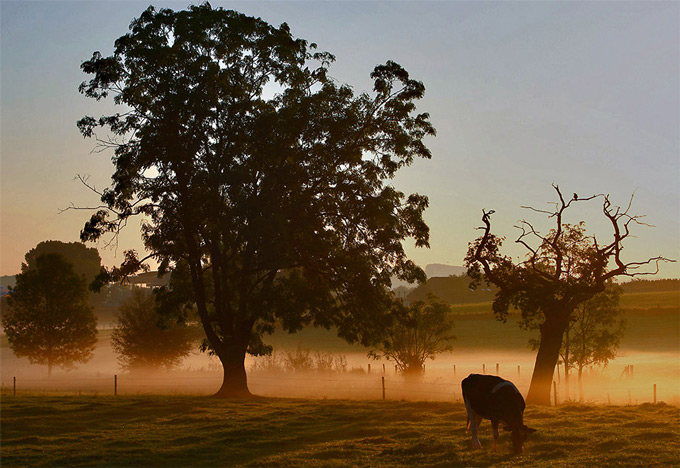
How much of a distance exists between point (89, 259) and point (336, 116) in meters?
146

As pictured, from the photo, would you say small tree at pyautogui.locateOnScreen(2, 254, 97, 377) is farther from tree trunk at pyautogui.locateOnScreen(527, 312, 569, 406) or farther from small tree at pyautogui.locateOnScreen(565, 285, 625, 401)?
tree trunk at pyautogui.locateOnScreen(527, 312, 569, 406)

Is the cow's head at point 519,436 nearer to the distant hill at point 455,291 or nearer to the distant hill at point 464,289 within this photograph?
the distant hill at point 464,289

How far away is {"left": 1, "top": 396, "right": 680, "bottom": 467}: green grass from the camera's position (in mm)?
15508

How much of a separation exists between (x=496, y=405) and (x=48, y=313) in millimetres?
45882

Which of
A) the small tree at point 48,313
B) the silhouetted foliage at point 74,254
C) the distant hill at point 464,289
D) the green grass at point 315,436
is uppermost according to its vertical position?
the silhouetted foliage at point 74,254

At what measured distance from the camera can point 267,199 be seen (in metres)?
32.0

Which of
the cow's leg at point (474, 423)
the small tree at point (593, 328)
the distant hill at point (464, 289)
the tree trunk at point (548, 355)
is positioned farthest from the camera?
the distant hill at point (464, 289)

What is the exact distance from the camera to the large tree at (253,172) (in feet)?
105

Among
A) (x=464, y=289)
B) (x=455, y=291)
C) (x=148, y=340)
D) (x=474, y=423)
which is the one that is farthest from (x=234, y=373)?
(x=464, y=289)

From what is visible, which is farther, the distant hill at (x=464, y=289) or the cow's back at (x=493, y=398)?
the distant hill at (x=464, y=289)

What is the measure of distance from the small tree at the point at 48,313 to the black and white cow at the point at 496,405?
44.4 m

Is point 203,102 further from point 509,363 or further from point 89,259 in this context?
point 89,259

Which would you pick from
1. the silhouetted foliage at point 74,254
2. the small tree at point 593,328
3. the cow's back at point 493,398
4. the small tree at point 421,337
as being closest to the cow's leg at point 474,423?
the cow's back at point 493,398

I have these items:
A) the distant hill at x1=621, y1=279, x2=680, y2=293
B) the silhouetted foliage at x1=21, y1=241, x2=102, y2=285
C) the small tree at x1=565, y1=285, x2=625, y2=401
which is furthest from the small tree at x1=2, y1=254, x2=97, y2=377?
the distant hill at x1=621, y1=279, x2=680, y2=293
